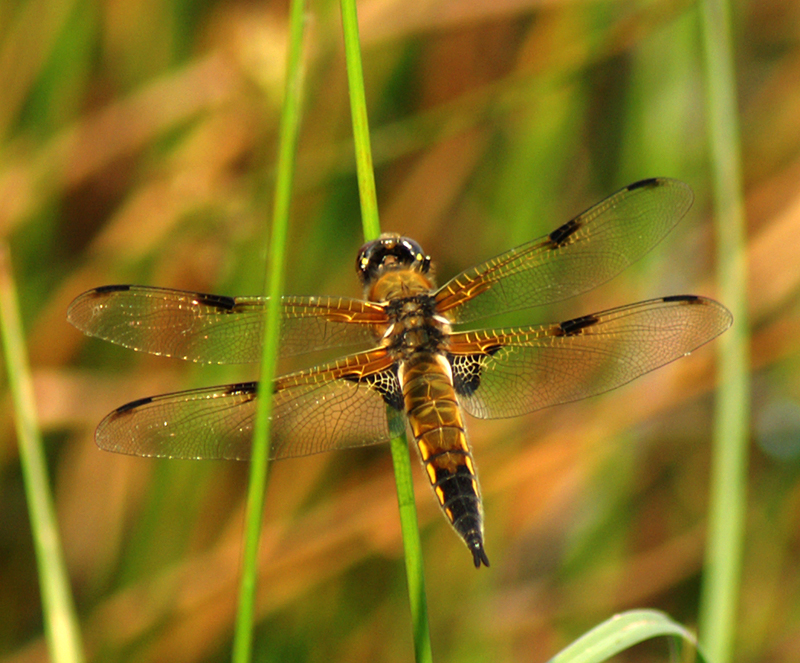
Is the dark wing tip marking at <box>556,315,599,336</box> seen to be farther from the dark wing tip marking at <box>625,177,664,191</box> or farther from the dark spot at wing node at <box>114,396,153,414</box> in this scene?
the dark spot at wing node at <box>114,396,153,414</box>

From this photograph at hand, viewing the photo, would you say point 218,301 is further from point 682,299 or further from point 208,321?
point 682,299

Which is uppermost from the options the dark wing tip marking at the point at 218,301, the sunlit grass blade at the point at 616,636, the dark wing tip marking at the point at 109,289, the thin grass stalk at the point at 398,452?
the dark wing tip marking at the point at 109,289

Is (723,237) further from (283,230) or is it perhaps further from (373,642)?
(373,642)

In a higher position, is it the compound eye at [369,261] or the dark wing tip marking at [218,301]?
the compound eye at [369,261]

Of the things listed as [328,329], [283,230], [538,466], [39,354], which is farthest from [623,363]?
[39,354]

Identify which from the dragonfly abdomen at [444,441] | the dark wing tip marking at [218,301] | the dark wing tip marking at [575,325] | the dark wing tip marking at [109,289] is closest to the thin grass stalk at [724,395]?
the dark wing tip marking at [575,325]

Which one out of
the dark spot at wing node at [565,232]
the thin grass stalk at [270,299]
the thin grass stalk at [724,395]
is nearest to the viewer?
the thin grass stalk at [270,299]

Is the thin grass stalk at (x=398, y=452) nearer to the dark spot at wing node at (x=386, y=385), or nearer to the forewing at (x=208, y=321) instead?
the dark spot at wing node at (x=386, y=385)
